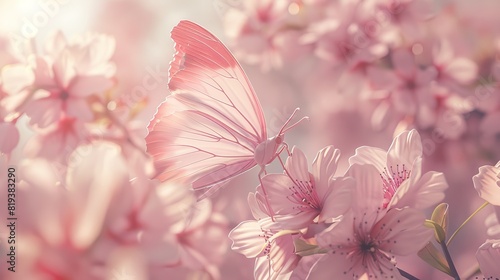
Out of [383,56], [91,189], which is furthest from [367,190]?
[383,56]

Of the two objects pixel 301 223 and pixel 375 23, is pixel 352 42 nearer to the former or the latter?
pixel 375 23

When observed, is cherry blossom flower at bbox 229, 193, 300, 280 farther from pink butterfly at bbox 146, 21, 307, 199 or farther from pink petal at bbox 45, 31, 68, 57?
pink petal at bbox 45, 31, 68, 57

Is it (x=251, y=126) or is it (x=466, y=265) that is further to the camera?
(x=466, y=265)

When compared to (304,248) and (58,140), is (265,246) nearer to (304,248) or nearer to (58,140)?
(304,248)

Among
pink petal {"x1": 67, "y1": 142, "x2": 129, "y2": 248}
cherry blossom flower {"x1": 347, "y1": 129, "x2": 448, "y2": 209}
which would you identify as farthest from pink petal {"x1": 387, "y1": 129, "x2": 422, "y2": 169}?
pink petal {"x1": 67, "y1": 142, "x2": 129, "y2": 248}

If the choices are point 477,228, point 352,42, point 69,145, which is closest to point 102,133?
point 69,145
